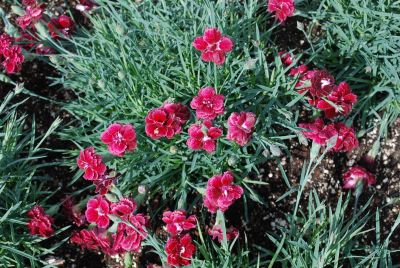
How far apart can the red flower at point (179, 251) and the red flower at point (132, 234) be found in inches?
4.5

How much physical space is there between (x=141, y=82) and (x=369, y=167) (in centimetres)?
118

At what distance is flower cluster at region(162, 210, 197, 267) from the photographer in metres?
2.29

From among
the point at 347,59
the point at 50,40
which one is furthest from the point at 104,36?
the point at 347,59

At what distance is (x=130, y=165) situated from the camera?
264 cm

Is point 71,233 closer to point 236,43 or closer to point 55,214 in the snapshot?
point 55,214

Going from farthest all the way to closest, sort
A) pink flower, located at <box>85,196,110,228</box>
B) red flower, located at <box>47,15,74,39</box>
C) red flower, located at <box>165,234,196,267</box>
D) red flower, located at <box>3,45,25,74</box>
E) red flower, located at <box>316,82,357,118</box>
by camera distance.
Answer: red flower, located at <box>47,15,74,39</box>, red flower, located at <box>3,45,25,74</box>, red flower, located at <box>316,82,357,118</box>, pink flower, located at <box>85,196,110,228</box>, red flower, located at <box>165,234,196,267</box>

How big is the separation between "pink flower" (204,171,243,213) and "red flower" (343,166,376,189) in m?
0.68

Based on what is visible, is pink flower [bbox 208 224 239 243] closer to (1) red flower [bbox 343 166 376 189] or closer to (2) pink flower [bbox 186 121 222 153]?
(2) pink flower [bbox 186 121 222 153]

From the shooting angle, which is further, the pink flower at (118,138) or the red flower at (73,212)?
the red flower at (73,212)

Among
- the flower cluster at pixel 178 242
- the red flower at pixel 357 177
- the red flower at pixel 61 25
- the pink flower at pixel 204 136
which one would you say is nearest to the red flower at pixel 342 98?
the red flower at pixel 357 177

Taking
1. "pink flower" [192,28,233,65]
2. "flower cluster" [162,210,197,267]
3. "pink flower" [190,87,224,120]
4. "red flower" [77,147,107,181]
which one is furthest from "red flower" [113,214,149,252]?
"pink flower" [192,28,233,65]

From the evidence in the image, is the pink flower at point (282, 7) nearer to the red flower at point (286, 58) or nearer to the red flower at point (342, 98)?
the red flower at point (286, 58)

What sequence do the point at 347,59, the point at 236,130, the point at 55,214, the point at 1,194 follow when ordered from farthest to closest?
the point at 347,59
the point at 55,214
the point at 1,194
the point at 236,130

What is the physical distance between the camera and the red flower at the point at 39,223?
2.45m
